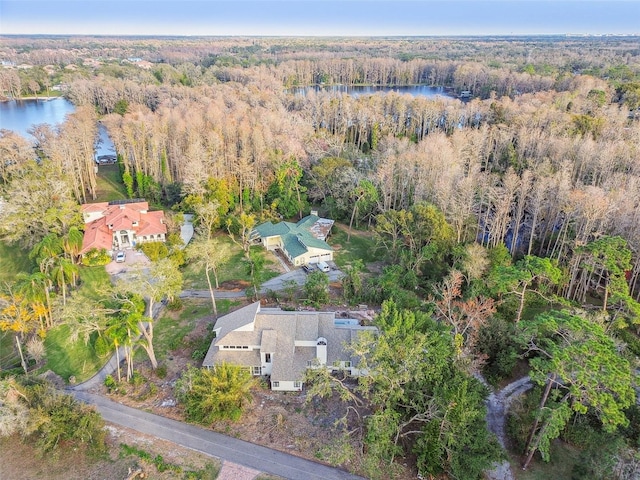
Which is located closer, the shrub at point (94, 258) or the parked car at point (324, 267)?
the shrub at point (94, 258)

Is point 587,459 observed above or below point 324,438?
above

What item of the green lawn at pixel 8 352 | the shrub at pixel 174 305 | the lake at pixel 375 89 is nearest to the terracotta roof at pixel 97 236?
the green lawn at pixel 8 352

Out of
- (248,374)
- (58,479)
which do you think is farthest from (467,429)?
(58,479)

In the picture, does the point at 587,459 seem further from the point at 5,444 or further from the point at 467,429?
the point at 5,444

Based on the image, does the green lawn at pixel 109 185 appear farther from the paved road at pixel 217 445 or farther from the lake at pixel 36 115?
the paved road at pixel 217 445

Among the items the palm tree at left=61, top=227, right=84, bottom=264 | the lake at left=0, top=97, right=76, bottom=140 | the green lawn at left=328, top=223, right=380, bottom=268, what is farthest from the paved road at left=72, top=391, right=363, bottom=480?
the lake at left=0, top=97, right=76, bottom=140

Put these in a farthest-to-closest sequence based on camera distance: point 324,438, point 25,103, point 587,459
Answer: point 25,103 → point 324,438 → point 587,459

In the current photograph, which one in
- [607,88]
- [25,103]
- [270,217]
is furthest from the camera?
[25,103]
